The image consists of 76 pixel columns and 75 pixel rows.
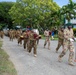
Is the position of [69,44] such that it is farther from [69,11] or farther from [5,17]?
[5,17]

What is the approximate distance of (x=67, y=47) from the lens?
41.2 feet

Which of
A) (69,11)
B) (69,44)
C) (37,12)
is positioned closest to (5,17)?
(37,12)

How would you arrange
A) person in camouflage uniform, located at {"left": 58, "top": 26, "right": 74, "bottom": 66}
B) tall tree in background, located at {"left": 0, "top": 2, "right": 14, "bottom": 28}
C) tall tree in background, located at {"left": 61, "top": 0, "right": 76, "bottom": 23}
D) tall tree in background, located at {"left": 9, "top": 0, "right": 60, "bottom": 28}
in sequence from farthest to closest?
1. tall tree in background, located at {"left": 0, "top": 2, "right": 14, "bottom": 28}
2. tall tree in background, located at {"left": 9, "top": 0, "right": 60, "bottom": 28}
3. tall tree in background, located at {"left": 61, "top": 0, "right": 76, "bottom": 23}
4. person in camouflage uniform, located at {"left": 58, "top": 26, "right": 74, "bottom": 66}

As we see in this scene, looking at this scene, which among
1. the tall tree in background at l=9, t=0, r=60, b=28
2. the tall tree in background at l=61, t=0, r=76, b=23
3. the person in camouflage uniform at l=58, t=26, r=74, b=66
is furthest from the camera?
the tall tree in background at l=9, t=0, r=60, b=28

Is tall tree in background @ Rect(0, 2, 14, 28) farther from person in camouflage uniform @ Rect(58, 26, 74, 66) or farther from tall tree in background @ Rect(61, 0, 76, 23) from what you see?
person in camouflage uniform @ Rect(58, 26, 74, 66)

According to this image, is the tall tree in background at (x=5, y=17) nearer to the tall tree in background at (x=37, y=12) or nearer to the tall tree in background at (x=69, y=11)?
the tall tree in background at (x=37, y=12)

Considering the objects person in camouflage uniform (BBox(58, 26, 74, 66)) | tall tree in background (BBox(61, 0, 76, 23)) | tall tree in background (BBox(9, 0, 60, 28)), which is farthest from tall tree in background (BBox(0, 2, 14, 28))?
person in camouflage uniform (BBox(58, 26, 74, 66))

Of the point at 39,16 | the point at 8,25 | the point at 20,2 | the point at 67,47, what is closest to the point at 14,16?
the point at 20,2

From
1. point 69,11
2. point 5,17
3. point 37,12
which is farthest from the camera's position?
point 5,17

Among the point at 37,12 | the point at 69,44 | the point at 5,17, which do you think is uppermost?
the point at 37,12

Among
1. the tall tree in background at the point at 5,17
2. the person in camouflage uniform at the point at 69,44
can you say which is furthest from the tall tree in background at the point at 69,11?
the tall tree in background at the point at 5,17

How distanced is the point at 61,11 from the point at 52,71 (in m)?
38.2

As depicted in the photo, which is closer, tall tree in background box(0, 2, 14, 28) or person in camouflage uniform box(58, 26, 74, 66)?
person in camouflage uniform box(58, 26, 74, 66)

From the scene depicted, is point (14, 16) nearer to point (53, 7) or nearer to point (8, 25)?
point (53, 7)
